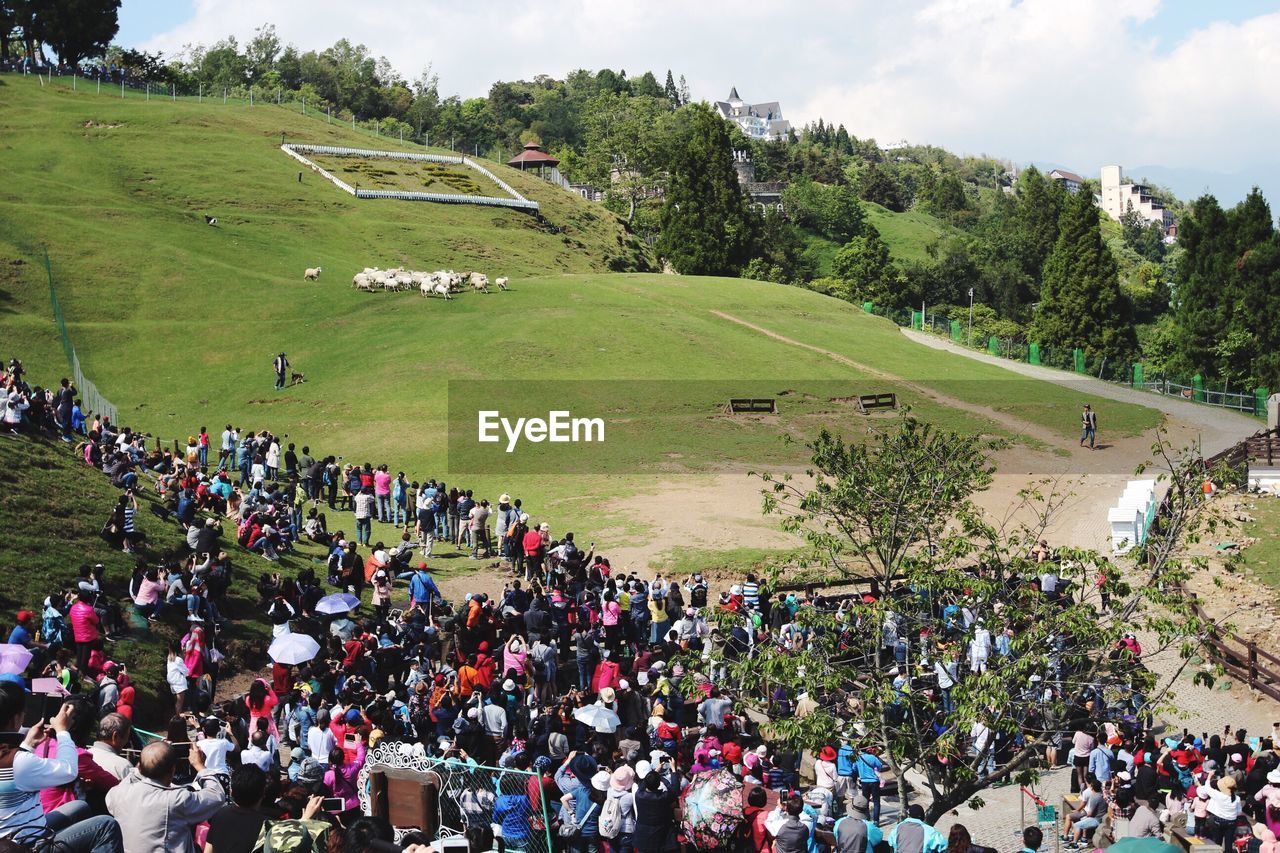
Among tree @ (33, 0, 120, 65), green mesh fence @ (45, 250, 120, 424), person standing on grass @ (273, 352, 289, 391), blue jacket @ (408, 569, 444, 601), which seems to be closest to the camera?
blue jacket @ (408, 569, 444, 601)

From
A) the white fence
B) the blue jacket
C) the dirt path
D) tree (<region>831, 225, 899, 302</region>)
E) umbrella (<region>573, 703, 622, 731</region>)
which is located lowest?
the blue jacket

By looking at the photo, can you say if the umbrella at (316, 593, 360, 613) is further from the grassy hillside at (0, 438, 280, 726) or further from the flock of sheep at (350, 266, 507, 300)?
the flock of sheep at (350, 266, 507, 300)

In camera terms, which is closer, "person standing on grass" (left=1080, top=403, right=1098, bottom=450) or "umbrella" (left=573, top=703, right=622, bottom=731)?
"umbrella" (left=573, top=703, right=622, bottom=731)

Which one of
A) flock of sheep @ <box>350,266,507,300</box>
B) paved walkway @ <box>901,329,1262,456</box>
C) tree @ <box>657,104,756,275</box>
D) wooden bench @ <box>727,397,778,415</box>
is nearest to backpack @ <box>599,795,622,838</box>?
wooden bench @ <box>727,397,778,415</box>

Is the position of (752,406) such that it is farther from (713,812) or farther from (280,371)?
(713,812)

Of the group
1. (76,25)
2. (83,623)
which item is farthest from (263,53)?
(83,623)

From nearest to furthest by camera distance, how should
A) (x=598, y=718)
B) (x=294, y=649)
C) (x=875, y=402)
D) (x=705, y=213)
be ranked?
(x=598, y=718) → (x=294, y=649) → (x=875, y=402) → (x=705, y=213)

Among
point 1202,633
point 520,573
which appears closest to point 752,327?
point 520,573
